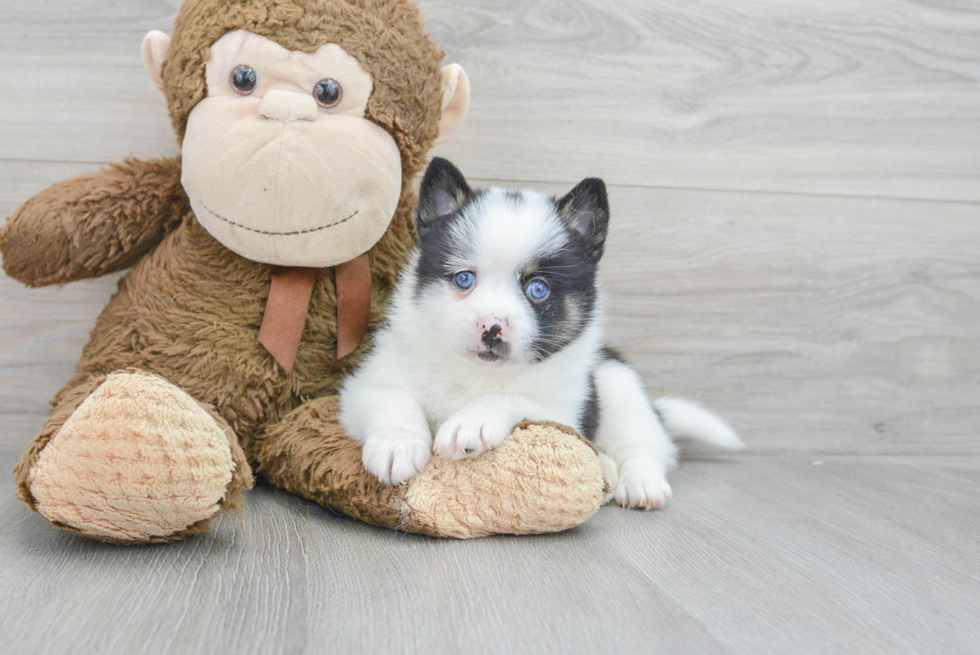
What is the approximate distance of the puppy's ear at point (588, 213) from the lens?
152 cm

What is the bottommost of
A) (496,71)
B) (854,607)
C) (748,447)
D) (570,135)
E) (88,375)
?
(748,447)

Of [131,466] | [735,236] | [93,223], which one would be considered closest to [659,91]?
[735,236]

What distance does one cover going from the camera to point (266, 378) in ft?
5.29

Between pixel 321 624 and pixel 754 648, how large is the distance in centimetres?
58

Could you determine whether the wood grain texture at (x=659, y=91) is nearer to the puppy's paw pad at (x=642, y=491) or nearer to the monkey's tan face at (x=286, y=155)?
the monkey's tan face at (x=286, y=155)

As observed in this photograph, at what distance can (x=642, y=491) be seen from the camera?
5.36 feet

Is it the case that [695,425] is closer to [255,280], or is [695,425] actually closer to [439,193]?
[439,193]

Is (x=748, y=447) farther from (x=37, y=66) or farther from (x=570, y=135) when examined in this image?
(x=37, y=66)

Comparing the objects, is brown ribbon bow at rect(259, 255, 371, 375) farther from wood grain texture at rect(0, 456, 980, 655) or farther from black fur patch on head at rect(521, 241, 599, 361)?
black fur patch on head at rect(521, 241, 599, 361)

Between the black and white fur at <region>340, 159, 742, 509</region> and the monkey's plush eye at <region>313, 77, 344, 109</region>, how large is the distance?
0.24 metres

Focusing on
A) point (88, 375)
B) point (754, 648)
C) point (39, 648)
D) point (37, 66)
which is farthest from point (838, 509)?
point (37, 66)

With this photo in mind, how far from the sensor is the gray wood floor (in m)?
1.46

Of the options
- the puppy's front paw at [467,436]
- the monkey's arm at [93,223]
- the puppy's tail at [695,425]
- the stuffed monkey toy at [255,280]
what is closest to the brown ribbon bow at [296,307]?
the stuffed monkey toy at [255,280]

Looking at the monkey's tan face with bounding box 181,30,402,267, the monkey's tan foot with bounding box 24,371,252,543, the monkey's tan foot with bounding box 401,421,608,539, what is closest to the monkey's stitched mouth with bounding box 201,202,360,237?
the monkey's tan face with bounding box 181,30,402,267
